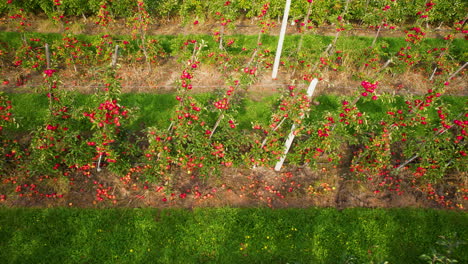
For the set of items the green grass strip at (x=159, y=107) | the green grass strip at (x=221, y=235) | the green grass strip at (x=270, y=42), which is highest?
the green grass strip at (x=270, y=42)

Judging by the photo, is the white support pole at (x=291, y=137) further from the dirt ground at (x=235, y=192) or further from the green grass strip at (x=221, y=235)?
the green grass strip at (x=221, y=235)

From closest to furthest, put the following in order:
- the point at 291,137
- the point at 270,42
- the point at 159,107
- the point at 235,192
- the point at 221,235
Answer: the point at 221,235 < the point at 291,137 < the point at 235,192 < the point at 159,107 < the point at 270,42

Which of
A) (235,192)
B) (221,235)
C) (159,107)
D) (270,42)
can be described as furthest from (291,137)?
(270,42)

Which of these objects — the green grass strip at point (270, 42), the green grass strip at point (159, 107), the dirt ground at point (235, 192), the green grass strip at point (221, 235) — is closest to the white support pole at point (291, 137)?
the dirt ground at point (235, 192)

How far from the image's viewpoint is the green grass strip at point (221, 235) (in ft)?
Answer: 17.3

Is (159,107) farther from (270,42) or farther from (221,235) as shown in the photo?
(270,42)

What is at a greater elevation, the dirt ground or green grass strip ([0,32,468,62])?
green grass strip ([0,32,468,62])

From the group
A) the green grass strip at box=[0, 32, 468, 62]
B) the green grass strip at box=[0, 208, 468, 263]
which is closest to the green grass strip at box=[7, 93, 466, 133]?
the green grass strip at box=[0, 32, 468, 62]

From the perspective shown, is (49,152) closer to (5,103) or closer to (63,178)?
(63,178)

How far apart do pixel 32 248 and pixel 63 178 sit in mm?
1362

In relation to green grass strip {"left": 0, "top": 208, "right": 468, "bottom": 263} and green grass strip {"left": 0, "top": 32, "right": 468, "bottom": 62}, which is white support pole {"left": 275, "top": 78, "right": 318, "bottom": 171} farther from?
green grass strip {"left": 0, "top": 32, "right": 468, "bottom": 62}

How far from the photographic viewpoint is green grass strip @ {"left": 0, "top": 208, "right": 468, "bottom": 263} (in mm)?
5285

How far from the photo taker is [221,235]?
5.64 metres

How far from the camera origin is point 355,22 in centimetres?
1205
